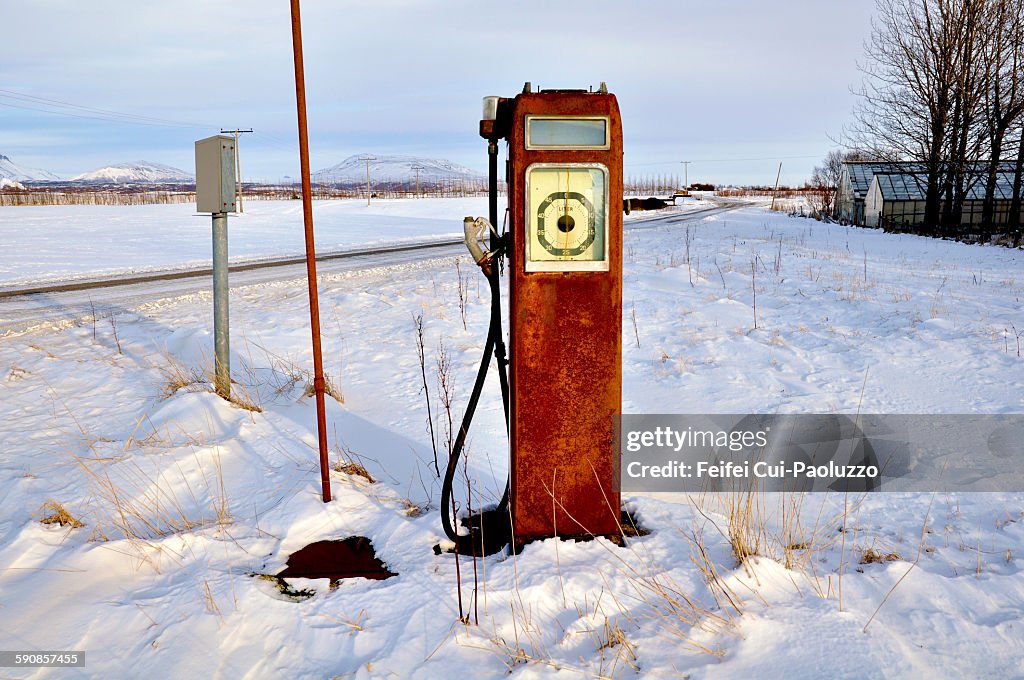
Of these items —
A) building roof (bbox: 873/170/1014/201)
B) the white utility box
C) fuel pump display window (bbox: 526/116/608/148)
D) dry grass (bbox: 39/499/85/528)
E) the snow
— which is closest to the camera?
fuel pump display window (bbox: 526/116/608/148)

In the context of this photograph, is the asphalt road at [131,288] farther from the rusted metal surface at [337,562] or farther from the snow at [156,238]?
the rusted metal surface at [337,562]

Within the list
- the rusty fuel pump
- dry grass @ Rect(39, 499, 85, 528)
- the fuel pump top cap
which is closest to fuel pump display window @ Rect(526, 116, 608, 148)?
the rusty fuel pump

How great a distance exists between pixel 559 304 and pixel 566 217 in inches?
13.0

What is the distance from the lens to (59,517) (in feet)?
10.2

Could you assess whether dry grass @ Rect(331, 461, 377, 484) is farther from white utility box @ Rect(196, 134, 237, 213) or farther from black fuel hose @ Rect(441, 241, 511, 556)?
white utility box @ Rect(196, 134, 237, 213)

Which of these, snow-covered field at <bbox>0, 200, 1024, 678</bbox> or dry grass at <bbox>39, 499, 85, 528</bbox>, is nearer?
snow-covered field at <bbox>0, 200, 1024, 678</bbox>

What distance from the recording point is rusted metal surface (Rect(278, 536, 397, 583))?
2.69 meters

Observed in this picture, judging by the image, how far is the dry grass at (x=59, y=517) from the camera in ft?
10.2

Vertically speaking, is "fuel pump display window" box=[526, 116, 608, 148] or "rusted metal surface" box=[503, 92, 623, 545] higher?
"fuel pump display window" box=[526, 116, 608, 148]

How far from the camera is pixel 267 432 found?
426 cm

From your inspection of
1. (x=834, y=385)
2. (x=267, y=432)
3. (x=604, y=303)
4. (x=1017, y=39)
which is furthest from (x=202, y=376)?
(x=1017, y=39)
